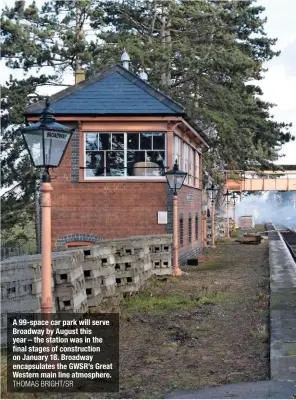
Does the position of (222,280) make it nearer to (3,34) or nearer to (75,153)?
(75,153)

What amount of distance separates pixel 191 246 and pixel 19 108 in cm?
1170

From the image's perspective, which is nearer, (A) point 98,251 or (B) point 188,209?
(A) point 98,251

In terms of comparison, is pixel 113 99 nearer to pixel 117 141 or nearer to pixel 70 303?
pixel 117 141

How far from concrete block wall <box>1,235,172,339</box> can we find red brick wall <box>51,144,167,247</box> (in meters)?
3.60

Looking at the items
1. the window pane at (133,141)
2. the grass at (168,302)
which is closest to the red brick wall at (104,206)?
the window pane at (133,141)

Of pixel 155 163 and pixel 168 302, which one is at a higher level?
pixel 155 163

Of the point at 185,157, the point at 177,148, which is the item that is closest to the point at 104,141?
the point at 177,148

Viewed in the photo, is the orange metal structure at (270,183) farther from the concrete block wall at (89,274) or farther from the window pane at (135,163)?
the concrete block wall at (89,274)

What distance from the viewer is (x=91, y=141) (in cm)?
1927

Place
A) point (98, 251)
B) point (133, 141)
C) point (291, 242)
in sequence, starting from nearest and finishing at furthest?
point (98, 251) < point (133, 141) < point (291, 242)

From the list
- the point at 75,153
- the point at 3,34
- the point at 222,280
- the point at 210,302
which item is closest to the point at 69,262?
the point at 210,302

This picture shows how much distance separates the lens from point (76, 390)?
6.52 m

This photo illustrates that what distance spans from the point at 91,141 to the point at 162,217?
3.21m

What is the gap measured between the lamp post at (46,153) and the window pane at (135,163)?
1208 cm
